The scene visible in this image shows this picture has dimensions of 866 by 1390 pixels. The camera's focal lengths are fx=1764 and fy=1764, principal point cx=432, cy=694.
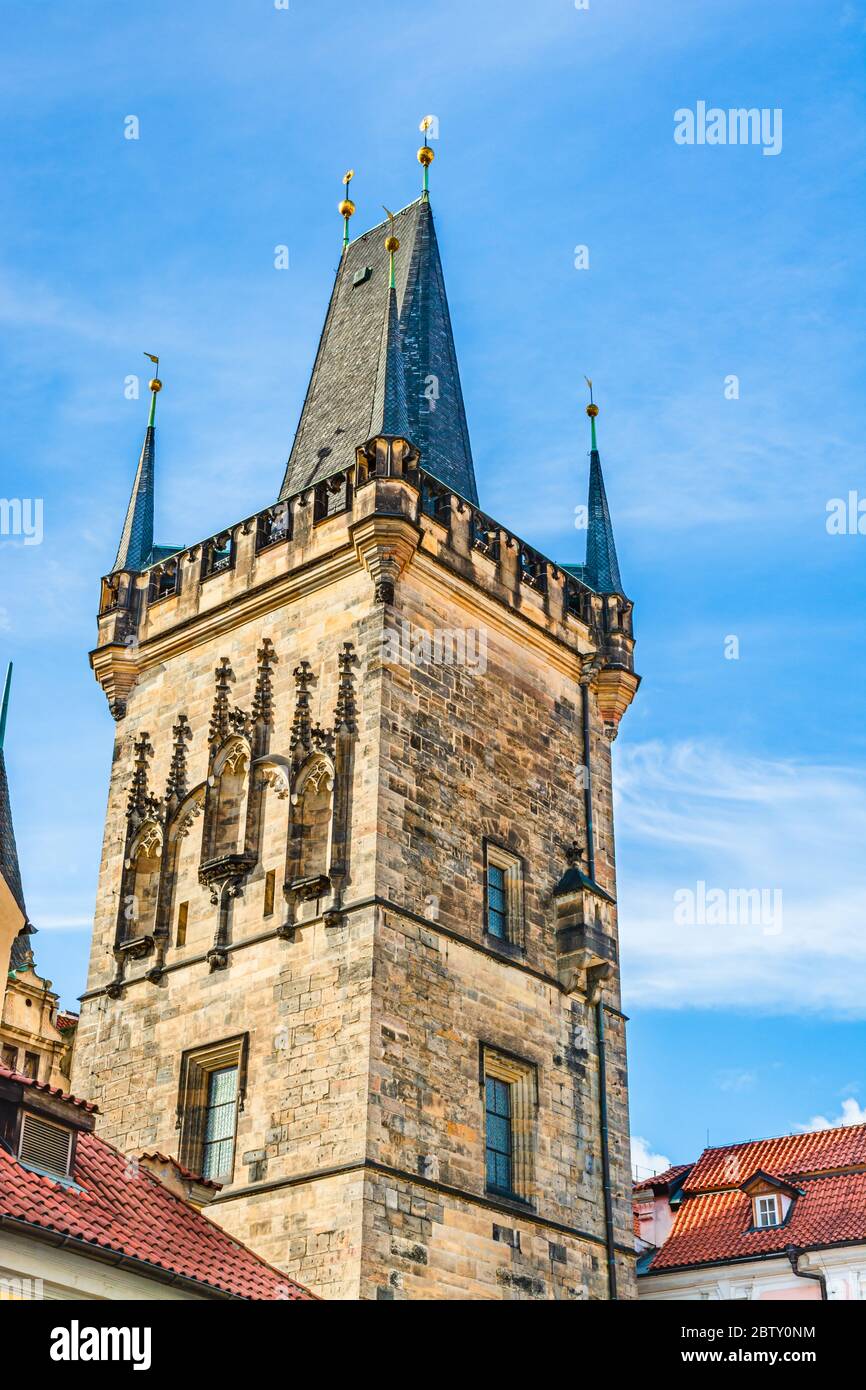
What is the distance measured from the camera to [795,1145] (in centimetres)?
2570

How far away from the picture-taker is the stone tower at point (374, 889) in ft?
57.0

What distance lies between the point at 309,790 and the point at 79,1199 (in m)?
6.53

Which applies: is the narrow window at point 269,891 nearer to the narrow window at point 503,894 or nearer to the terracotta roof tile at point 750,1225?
the narrow window at point 503,894

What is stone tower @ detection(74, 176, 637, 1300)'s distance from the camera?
17.4 meters

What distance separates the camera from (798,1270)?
74.3 ft

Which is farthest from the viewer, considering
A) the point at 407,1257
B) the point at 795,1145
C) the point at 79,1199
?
the point at 795,1145

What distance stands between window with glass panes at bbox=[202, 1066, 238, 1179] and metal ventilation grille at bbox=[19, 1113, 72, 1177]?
13.5ft

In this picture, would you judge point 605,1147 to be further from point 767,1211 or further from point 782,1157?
point 782,1157

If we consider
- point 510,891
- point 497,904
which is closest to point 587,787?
point 510,891

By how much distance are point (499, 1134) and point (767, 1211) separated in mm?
6951

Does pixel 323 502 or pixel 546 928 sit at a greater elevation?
pixel 323 502

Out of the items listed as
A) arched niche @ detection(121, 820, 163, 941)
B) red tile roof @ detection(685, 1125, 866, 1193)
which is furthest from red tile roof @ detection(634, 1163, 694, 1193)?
arched niche @ detection(121, 820, 163, 941)
